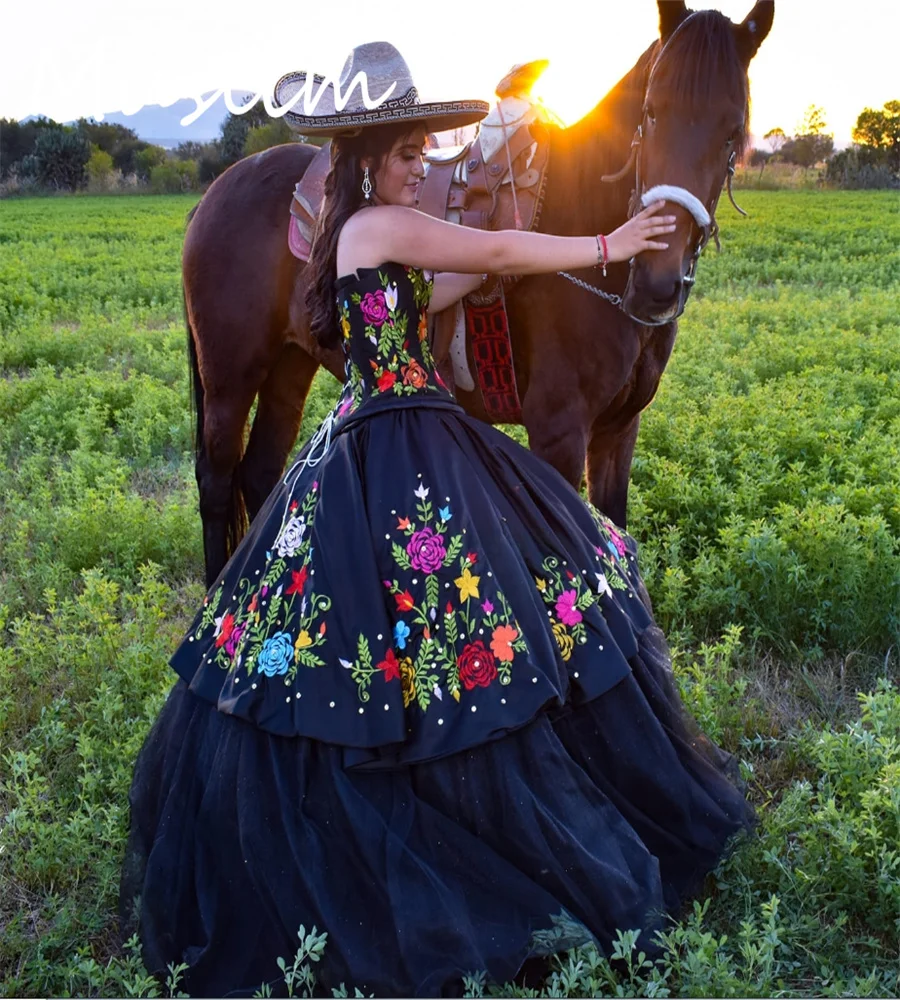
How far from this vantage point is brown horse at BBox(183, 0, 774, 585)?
271 cm

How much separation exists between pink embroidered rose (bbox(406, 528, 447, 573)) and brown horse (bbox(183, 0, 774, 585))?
105 centimetres

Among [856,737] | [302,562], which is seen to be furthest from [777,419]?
[302,562]


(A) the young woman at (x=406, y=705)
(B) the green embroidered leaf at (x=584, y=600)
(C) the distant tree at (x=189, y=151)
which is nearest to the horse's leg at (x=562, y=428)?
(A) the young woman at (x=406, y=705)

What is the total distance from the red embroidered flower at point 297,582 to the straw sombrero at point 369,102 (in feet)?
3.73

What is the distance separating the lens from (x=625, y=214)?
320 cm

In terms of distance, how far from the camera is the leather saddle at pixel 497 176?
3250 mm

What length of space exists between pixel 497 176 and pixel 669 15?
0.74 metres

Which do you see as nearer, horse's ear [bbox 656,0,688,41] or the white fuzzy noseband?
the white fuzzy noseband

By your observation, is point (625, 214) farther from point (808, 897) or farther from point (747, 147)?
point (808, 897)

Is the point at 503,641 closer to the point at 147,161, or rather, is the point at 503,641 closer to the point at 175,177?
the point at 175,177

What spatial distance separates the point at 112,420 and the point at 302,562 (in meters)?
5.44

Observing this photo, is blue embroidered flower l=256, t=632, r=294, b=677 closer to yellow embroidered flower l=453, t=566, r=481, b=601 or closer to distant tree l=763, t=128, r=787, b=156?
yellow embroidered flower l=453, t=566, r=481, b=601

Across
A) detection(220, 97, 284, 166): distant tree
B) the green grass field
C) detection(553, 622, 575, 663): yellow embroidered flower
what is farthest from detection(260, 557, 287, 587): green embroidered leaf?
detection(220, 97, 284, 166): distant tree

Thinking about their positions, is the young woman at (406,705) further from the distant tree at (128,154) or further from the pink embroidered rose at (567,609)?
the distant tree at (128,154)
